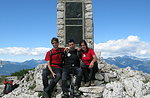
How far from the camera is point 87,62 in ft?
23.4

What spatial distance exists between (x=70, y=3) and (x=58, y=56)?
4.34 meters

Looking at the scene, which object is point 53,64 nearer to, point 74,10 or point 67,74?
point 67,74

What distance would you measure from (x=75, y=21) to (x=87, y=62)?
Answer: 377 centimetres

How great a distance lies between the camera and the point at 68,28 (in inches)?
404

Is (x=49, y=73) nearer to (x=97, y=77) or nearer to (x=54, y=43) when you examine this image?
(x=54, y=43)

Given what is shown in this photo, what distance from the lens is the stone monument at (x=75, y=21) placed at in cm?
1024

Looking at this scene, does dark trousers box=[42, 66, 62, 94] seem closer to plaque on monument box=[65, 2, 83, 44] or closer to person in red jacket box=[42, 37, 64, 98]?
person in red jacket box=[42, 37, 64, 98]

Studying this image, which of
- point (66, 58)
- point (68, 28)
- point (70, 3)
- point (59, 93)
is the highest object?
point (70, 3)

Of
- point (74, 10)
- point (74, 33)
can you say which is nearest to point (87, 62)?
point (74, 33)

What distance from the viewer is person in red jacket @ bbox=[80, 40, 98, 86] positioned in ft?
22.9

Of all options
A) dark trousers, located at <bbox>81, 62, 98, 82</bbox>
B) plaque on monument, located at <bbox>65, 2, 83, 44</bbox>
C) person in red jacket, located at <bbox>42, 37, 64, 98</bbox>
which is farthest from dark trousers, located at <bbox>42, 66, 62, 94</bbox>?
plaque on monument, located at <bbox>65, 2, 83, 44</bbox>

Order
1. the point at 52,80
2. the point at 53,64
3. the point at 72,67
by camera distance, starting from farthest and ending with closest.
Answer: the point at 53,64, the point at 72,67, the point at 52,80

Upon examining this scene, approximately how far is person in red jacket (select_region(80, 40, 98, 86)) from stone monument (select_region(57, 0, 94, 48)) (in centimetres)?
303

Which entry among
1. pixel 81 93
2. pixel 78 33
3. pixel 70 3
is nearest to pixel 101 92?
pixel 81 93
